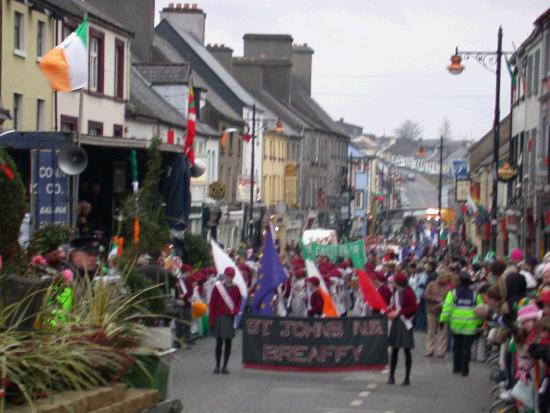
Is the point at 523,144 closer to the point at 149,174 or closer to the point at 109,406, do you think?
the point at 149,174

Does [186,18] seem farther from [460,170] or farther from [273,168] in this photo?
[460,170]

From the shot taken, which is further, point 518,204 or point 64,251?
point 518,204

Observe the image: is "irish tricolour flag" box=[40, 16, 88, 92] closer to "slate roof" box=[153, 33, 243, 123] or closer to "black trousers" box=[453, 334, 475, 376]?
"black trousers" box=[453, 334, 475, 376]

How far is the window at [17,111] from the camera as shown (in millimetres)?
33266

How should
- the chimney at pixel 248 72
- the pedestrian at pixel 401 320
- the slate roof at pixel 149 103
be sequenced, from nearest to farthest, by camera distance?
1. the pedestrian at pixel 401 320
2. the slate roof at pixel 149 103
3. the chimney at pixel 248 72

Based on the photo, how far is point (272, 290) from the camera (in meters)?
23.1

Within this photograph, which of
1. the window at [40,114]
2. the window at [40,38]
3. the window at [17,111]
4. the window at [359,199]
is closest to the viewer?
the window at [17,111]

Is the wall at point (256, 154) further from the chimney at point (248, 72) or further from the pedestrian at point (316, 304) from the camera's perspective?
the pedestrian at point (316, 304)

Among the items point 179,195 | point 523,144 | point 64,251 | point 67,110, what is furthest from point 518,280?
point 523,144

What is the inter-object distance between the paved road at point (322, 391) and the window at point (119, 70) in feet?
64.6

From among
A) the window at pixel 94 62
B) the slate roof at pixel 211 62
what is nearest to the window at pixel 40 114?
the window at pixel 94 62

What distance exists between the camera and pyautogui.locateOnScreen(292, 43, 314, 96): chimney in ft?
295

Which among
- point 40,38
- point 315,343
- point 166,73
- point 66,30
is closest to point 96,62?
point 66,30

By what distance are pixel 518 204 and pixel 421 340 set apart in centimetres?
1686
